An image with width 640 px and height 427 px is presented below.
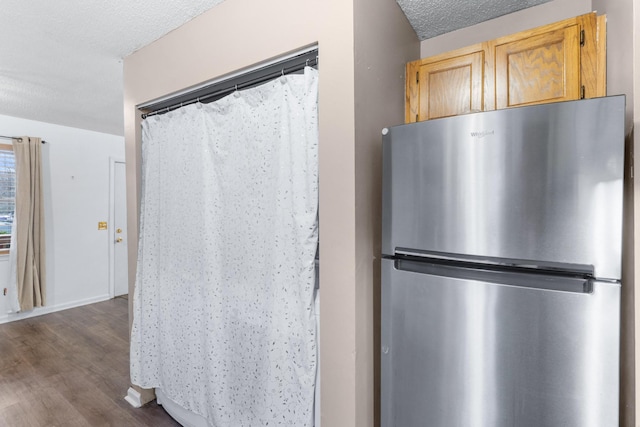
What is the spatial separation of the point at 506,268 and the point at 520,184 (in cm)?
26

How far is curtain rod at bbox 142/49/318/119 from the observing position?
1.38m

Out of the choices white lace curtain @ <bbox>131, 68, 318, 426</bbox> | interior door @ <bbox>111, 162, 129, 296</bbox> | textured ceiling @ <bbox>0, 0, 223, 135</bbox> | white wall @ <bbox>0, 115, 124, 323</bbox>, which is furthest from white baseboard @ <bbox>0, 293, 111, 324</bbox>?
white lace curtain @ <bbox>131, 68, 318, 426</bbox>

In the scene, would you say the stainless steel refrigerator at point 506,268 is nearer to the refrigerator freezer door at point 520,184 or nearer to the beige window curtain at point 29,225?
the refrigerator freezer door at point 520,184

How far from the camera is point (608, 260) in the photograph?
0.81 metres

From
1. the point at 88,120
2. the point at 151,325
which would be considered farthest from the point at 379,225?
the point at 88,120

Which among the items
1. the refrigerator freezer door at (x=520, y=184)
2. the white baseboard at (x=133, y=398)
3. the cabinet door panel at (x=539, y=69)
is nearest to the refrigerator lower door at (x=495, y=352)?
the refrigerator freezer door at (x=520, y=184)

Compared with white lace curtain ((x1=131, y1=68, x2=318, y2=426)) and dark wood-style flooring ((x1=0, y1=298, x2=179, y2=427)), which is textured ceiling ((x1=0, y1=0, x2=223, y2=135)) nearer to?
white lace curtain ((x1=131, y1=68, x2=318, y2=426))

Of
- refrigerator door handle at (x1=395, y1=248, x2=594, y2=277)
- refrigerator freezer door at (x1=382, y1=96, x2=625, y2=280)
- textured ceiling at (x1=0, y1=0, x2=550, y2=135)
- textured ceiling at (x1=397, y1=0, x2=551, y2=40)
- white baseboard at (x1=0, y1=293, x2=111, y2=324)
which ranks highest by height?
textured ceiling at (x1=0, y1=0, x2=550, y2=135)

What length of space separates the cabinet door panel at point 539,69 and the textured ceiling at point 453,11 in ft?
1.11

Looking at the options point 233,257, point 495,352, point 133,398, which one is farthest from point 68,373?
point 495,352

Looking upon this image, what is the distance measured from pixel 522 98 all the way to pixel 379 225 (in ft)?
2.87

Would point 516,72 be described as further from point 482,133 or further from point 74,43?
point 74,43

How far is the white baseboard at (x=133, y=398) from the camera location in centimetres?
216

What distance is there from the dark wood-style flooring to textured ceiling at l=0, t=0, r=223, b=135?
252 cm
